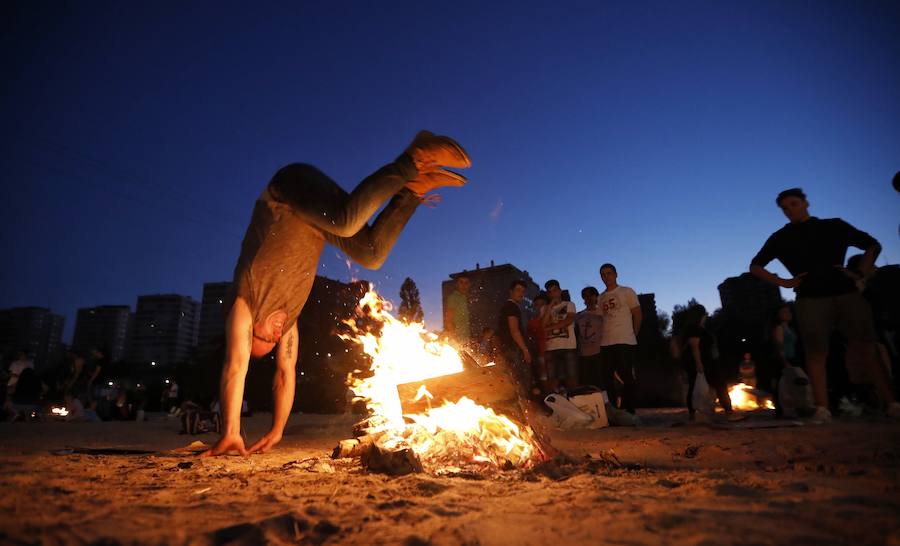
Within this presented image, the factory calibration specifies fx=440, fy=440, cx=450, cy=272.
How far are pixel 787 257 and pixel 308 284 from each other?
4775 millimetres

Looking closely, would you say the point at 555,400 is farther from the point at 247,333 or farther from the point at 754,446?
the point at 247,333

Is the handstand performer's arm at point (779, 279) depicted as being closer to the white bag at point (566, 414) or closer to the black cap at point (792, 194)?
the black cap at point (792, 194)

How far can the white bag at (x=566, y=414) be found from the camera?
539cm

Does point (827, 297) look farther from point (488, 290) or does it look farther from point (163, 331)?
point (163, 331)

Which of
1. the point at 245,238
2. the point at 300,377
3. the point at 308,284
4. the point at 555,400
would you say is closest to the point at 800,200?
the point at 555,400

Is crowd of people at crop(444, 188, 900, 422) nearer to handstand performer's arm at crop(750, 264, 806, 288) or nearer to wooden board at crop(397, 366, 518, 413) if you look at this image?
handstand performer's arm at crop(750, 264, 806, 288)

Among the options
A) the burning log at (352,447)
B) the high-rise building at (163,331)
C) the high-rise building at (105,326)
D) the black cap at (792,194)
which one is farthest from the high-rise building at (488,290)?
the high-rise building at (105,326)

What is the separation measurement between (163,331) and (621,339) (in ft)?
228

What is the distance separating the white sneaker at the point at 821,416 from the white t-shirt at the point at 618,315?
2.15 m

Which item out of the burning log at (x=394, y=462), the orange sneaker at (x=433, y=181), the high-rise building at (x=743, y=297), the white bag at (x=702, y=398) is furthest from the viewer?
the high-rise building at (x=743, y=297)

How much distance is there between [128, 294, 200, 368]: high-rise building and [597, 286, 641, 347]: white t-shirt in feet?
166

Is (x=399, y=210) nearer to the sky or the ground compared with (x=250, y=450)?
nearer to the sky

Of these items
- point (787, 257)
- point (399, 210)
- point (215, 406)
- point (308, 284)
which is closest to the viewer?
point (399, 210)

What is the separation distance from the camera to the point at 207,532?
59.5 inches
